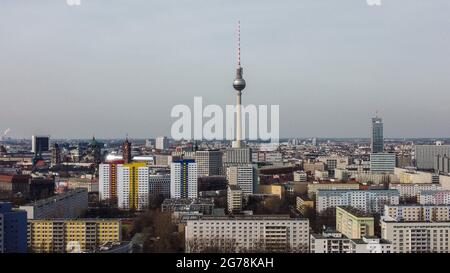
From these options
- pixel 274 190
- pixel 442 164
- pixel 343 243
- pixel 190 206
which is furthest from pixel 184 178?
pixel 343 243

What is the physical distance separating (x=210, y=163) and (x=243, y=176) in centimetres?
53

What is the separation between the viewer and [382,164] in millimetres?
7875

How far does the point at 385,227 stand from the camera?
312cm

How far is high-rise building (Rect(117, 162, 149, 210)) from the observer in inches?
218

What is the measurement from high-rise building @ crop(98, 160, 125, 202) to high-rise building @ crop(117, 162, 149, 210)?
52 millimetres

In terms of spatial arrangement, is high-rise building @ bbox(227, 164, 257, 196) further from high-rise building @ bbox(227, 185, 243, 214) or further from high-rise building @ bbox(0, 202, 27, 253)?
high-rise building @ bbox(0, 202, 27, 253)

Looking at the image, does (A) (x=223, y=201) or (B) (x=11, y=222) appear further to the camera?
(A) (x=223, y=201)

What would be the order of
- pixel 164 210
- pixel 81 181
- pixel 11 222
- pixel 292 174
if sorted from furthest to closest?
pixel 292 174 → pixel 81 181 → pixel 164 210 → pixel 11 222

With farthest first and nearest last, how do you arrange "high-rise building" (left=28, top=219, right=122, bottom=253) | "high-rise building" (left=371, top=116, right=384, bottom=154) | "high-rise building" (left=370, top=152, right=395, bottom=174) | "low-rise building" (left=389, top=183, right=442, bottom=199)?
"high-rise building" (left=370, top=152, right=395, bottom=174)
"low-rise building" (left=389, top=183, right=442, bottom=199)
"high-rise building" (left=28, top=219, right=122, bottom=253)
"high-rise building" (left=371, top=116, right=384, bottom=154)

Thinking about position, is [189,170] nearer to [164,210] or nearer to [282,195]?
[282,195]

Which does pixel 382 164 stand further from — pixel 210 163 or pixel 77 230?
pixel 77 230

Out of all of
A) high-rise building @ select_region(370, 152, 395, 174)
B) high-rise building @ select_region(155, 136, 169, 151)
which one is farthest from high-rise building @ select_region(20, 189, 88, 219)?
high-rise building @ select_region(370, 152, 395, 174)
